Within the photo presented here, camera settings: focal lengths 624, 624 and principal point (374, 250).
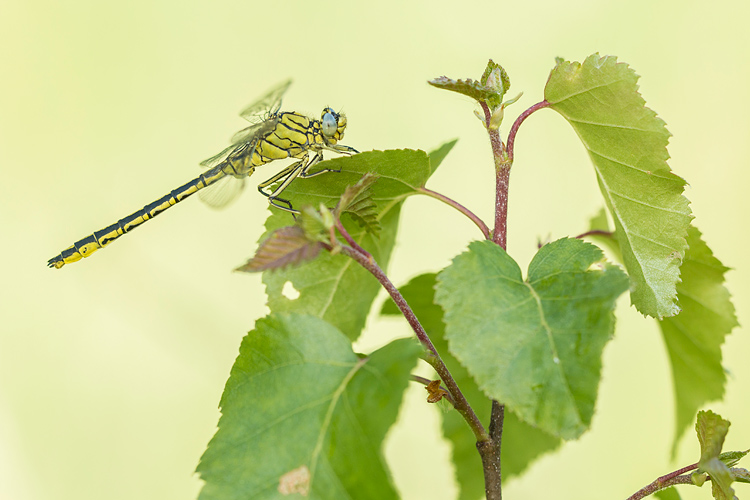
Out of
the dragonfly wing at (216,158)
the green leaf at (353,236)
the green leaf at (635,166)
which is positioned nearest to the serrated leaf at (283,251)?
the green leaf at (353,236)

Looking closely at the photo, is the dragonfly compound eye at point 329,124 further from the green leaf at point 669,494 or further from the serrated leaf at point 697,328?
the green leaf at point 669,494

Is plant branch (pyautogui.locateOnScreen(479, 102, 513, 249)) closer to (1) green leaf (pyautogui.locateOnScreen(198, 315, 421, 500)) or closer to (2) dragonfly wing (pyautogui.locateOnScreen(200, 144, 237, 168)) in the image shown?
(1) green leaf (pyautogui.locateOnScreen(198, 315, 421, 500))

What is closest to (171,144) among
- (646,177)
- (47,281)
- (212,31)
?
(212,31)

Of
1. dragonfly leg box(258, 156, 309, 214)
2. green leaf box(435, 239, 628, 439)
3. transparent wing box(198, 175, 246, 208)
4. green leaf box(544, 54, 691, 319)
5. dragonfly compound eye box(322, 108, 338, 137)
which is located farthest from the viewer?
transparent wing box(198, 175, 246, 208)

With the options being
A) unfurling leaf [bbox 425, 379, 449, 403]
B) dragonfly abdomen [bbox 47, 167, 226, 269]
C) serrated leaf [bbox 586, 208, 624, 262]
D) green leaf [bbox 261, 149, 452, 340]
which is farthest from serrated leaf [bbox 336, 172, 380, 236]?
dragonfly abdomen [bbox 47, 167, 226, 269]

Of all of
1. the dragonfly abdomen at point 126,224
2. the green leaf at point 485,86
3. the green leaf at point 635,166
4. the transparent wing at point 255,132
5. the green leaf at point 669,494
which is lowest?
the green leaf at point 669,494
